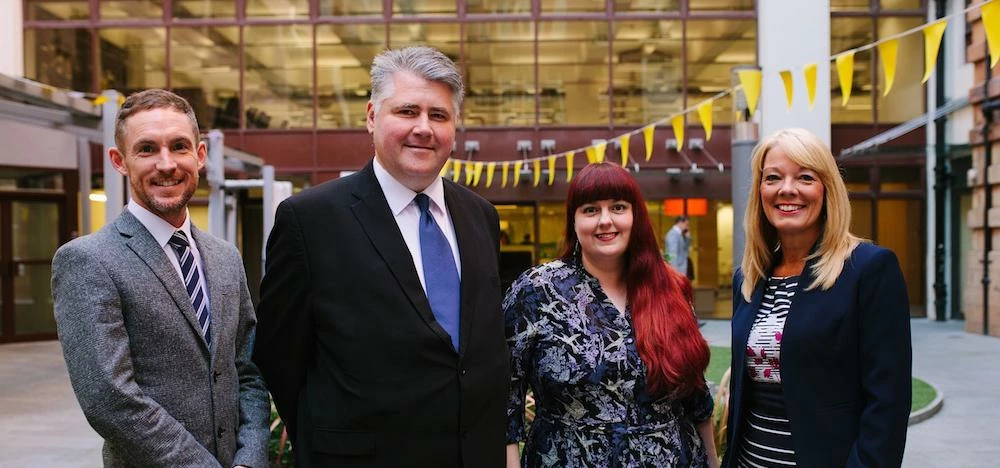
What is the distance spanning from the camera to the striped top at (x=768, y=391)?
91.9 inches

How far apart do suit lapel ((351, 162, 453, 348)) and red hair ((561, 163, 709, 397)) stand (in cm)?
84

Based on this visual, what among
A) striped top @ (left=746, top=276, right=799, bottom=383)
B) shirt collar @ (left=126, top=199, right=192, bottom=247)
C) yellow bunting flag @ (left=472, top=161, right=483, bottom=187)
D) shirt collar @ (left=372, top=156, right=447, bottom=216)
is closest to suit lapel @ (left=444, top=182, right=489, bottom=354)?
shirt collar @ (left=372, top=156, right=447, bottom=216)

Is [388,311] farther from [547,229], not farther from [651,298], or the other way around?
[547,229]

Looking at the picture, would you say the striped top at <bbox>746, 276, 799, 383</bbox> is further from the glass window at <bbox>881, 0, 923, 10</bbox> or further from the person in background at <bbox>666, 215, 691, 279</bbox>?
the glass window at <bbox>881, 0, 923, 10</bbox>

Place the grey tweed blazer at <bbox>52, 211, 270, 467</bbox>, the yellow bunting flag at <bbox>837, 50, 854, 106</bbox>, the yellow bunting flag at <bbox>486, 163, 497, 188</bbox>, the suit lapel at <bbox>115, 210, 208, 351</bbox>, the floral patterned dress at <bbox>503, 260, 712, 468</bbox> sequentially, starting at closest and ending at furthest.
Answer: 1. the grey tweed blazer at <bbox>52, 211, 270, 467</bbox>
2. the suit lapel at <bbox>115, 210, 208, 351</bbox>
3. the floral patterned dress at <bbox>503, 260, 712, 468</bbox>
4. the yellow bunting flag at <bbox>837, 50, 854, 106</bbox>
5. the yellow bunting flag at <bbox>486, 163, 497, 188</bbox>

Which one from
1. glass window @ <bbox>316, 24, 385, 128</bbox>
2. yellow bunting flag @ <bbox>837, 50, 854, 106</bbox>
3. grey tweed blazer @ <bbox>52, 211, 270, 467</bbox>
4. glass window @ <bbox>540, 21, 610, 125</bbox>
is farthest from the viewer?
glass window @ <bbox>316, 24, 385, 128</bbox>

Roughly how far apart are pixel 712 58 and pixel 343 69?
24.9 ft

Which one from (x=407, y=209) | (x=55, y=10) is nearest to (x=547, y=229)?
(x=55, y=10)

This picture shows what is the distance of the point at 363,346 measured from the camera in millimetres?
1979

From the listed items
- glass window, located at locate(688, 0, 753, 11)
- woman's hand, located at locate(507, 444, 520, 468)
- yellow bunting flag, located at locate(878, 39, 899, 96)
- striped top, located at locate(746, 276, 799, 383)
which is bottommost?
woman's hand, located at locate(507, 444, 520, 468)

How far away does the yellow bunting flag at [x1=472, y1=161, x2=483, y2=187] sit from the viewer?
1411cm

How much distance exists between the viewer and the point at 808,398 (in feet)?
7.37

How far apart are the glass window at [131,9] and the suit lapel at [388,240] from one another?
15654mm

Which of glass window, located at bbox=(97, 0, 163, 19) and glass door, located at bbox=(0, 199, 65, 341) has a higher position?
glass window, located at bbox=(97, 0, 163, 19)
